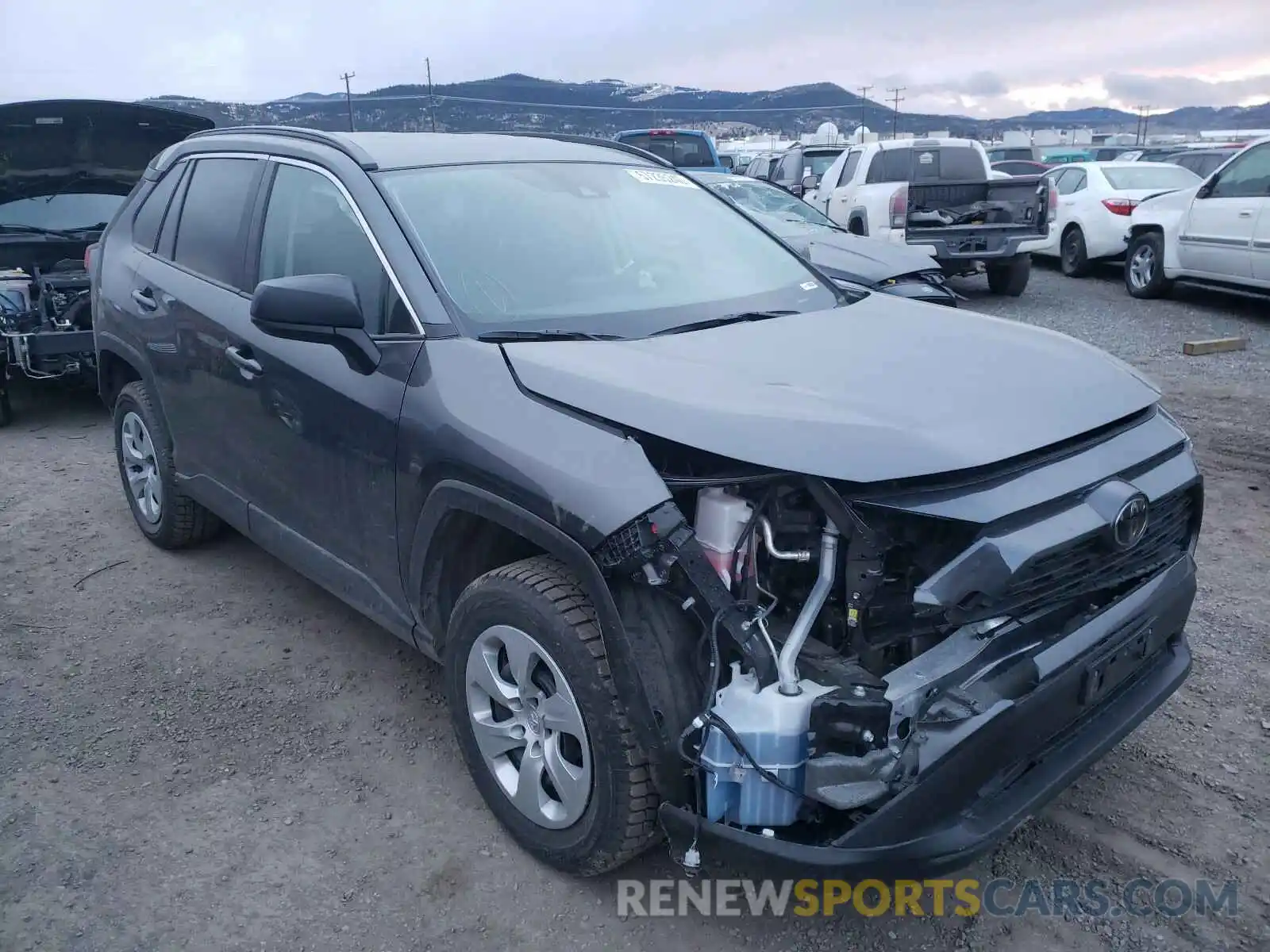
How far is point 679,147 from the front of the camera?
53.2 feet

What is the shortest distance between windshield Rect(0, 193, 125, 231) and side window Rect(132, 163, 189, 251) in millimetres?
3586

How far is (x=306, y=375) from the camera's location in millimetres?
3248

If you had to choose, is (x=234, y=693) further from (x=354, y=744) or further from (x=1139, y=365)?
(x=1139, y=365)

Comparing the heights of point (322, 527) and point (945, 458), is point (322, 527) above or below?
below

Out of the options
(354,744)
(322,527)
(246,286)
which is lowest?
(354,744)

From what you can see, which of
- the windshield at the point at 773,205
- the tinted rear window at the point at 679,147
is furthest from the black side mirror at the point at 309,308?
the tinted rear window at the point at 679,147

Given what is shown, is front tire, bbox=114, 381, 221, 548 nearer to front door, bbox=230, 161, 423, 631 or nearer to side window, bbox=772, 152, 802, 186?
front door, bbox=230, 161, 423, 631

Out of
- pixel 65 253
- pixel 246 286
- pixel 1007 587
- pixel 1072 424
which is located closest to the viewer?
pixel 1007 587

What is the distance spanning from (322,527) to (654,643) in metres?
1.54

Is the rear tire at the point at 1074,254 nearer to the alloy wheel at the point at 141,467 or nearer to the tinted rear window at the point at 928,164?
the tinted rear window at the point at 928,164

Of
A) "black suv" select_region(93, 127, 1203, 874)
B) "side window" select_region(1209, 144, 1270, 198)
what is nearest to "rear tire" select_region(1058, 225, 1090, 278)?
"side window" select_region(1209, 144, 1270, 198)

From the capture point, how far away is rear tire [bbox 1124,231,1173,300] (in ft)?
37.1

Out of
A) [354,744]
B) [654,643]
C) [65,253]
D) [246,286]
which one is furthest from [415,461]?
[65,253]

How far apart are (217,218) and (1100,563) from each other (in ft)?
11.3
